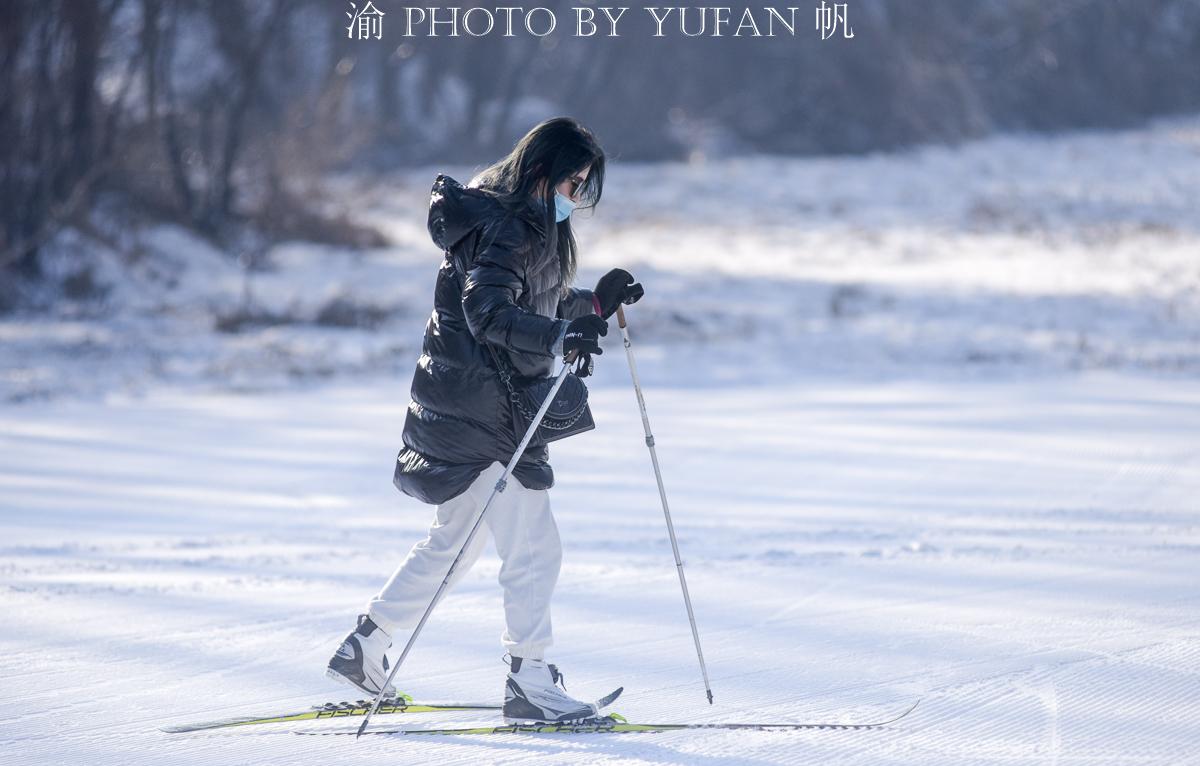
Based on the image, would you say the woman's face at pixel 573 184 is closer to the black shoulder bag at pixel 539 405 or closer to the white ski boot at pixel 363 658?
the black shoulder bag at pixel 539 405

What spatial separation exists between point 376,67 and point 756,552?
31022 mm

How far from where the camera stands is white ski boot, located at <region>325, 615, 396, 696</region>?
3.31 metres

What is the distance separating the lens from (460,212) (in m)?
3.04

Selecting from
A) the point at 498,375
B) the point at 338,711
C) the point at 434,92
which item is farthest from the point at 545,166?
the point at 434,92

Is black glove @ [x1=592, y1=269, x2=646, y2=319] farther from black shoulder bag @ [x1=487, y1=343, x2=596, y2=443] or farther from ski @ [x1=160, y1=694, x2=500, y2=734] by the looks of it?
ski @ [x1=160, y1=694, x2=500, y2=734]

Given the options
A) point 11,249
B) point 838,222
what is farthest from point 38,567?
point 838,222

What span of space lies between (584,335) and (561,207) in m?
0.37

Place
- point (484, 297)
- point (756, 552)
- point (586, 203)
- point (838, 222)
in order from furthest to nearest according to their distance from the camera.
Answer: point (838, 222), point (756, 552), point (586, 203), point (484, 297)

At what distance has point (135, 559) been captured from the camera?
5.11 m

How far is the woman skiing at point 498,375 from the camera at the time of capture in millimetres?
3010

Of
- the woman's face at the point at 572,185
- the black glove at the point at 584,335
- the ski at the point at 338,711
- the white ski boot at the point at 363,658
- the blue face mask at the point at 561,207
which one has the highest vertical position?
the woman's face at the point at 572,185

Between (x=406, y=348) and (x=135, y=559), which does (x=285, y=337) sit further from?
(x=135, y=559)

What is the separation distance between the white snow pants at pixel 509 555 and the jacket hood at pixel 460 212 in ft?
1.92

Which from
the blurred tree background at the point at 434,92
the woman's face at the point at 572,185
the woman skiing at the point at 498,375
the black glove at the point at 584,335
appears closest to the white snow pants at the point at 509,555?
the woman skiing at the point at 498,375
